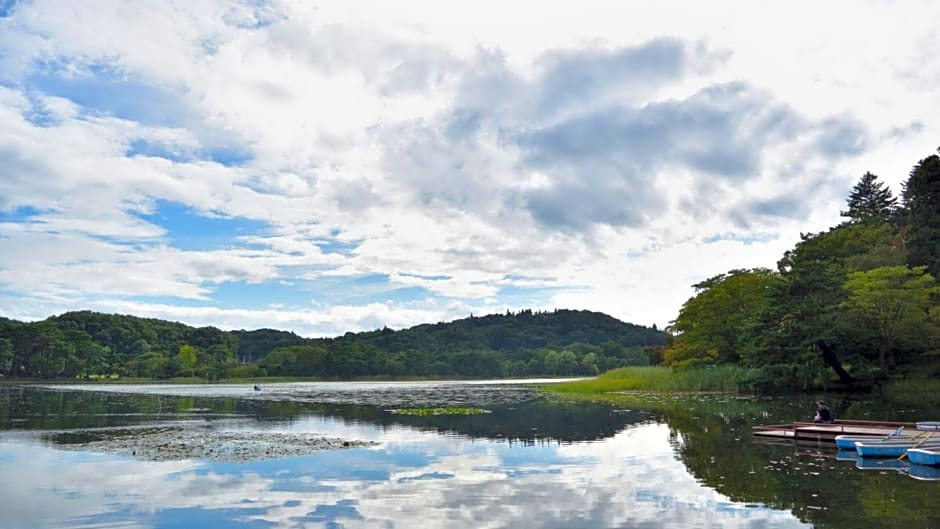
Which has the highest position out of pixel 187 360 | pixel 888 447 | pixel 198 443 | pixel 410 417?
pixel 187 360

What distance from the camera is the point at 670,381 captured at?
205 ft

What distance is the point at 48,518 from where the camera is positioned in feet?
48.3

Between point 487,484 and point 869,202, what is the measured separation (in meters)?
89.2

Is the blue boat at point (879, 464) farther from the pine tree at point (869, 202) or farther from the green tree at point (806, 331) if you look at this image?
the pine tree at point (869, 202)

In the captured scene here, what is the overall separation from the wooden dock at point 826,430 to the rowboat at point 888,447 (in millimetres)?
2256

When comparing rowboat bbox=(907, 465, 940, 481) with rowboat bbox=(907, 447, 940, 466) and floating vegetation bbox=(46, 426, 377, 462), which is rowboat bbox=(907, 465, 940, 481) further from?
floating vegetation bbox=(46, 426, 377, 462)

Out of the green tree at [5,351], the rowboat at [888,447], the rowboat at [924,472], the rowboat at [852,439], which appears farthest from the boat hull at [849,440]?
the green tree at [5,351]

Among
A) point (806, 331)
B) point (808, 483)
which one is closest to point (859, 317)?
point (806, 331)

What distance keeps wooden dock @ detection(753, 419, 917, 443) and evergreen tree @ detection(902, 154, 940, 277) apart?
113 feet

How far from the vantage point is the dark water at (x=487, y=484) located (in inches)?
566

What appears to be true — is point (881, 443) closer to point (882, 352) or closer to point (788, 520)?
point (788, 520)

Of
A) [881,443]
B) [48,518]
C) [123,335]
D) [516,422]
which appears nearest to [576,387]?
[516,422]

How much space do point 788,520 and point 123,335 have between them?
561 feet

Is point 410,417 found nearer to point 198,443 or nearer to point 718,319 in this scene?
point 198,443
